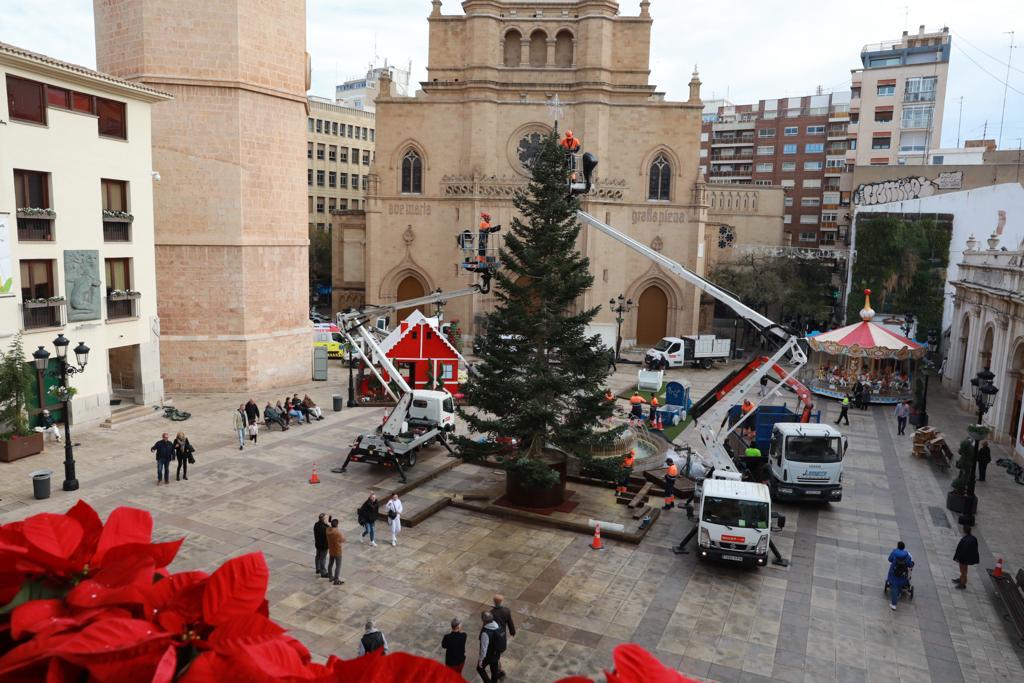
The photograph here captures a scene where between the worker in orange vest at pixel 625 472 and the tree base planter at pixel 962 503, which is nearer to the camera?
the tree base planter at pixel 962 503

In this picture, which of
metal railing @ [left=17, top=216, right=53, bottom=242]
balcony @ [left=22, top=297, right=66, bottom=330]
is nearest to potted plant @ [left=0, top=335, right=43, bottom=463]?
balcony @ [left=22, top=297, right=66, bottom=330]

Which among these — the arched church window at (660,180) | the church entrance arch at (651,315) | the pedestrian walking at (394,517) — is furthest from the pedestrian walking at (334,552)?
the arched church window at (660,180)

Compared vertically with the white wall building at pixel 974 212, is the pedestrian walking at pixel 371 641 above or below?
below

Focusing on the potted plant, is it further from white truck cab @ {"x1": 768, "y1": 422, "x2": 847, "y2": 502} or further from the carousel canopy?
the carousel canopy

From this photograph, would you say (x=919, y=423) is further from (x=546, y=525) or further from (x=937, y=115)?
(x=937, y=115)

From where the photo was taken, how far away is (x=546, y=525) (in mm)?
17375

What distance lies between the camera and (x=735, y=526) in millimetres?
15109

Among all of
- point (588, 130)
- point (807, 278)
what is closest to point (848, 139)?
point (807, 278)

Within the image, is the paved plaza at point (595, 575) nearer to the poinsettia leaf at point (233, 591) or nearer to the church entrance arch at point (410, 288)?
the poinsettia leaf at point (233, 591)

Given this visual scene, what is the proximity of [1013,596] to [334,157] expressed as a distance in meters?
72.5

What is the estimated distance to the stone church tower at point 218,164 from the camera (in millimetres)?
30000

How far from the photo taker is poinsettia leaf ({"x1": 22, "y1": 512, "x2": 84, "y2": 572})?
8.75 feet

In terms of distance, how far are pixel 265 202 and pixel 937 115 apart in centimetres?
5627

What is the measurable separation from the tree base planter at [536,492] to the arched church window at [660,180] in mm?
30850
